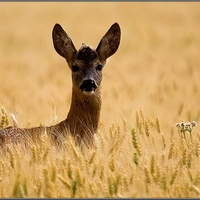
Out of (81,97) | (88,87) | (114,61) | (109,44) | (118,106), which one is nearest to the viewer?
(88,87)

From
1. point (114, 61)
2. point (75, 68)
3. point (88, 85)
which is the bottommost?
point (88, 85)

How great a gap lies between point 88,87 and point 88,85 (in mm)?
21

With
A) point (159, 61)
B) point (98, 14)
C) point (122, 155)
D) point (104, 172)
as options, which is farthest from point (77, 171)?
point (98, 14)

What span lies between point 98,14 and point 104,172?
23.5 metres

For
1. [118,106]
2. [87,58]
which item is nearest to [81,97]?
[87,58]

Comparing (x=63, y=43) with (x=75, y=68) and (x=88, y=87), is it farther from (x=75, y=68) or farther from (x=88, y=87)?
(x=88, y=87)

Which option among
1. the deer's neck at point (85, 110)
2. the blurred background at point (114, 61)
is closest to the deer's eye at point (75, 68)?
the deer's neck at point (85, 110)

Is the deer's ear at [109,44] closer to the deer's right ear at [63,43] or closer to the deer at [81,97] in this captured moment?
the deer at [81,97]

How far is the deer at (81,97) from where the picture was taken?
8.56 metres

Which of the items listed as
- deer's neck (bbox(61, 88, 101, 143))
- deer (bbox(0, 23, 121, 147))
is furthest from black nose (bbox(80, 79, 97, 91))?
deer's neck (bbox(61, 88, 101, 143))

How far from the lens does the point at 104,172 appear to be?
7324mm

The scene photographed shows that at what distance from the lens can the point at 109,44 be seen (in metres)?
9.27

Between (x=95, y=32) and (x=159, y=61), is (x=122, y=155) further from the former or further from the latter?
(x=95, y=32)

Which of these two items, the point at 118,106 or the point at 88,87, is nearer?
the point at 88,87
